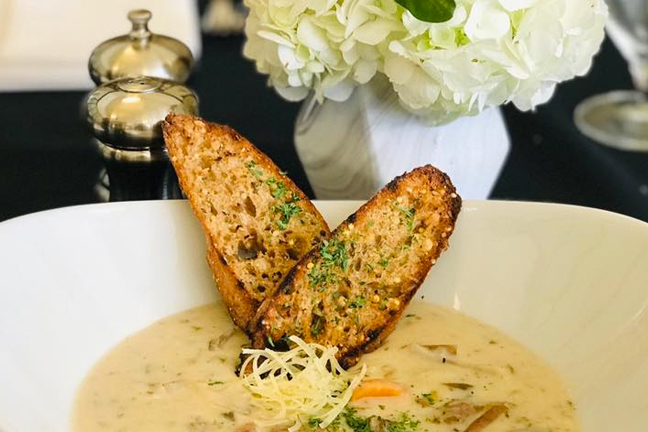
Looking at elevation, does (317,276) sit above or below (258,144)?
above

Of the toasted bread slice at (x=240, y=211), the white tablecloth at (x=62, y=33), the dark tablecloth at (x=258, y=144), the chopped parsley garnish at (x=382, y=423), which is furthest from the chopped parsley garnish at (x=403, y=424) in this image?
the white tablecloth at (x=62, y=33)

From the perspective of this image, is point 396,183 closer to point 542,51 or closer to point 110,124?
point 542,51

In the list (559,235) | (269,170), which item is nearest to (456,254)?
(559,235)

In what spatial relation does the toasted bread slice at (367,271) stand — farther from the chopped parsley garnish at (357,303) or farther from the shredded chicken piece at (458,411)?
the shredded chicken piece at (458,411)

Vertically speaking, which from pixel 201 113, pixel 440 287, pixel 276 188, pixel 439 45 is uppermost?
pixel 439 45

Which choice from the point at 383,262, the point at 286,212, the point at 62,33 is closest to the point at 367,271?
the point at 383,262

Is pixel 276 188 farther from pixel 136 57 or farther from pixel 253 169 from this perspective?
pixel 136 57
